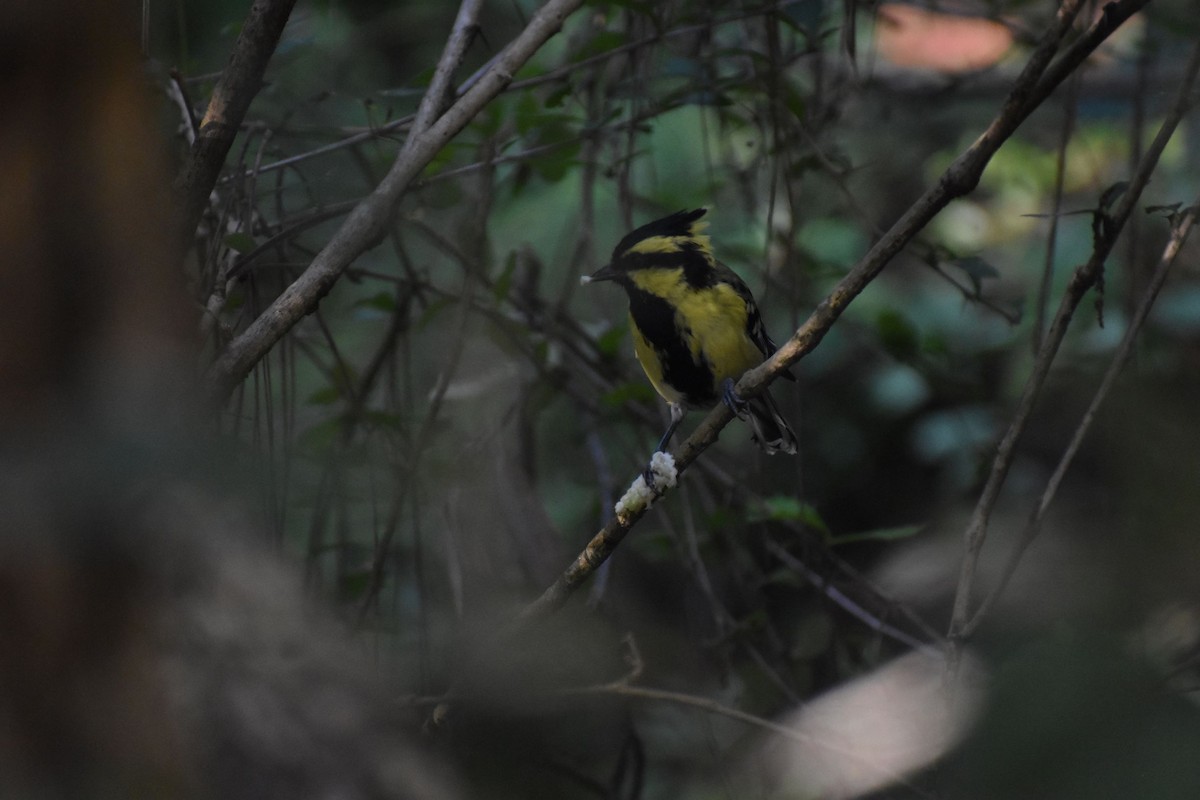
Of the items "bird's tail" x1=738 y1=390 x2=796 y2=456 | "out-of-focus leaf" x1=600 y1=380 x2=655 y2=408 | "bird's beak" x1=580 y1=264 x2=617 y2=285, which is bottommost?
"bird's tail" x1=738 y1=390 x2=796 y2=456

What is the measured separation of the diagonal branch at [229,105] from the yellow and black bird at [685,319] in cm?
128

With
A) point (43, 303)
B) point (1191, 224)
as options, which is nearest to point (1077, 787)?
point (43, 303)

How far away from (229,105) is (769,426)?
1832mm

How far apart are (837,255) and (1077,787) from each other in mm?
4324

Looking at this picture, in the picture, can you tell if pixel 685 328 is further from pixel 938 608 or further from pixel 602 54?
pixel 938 608

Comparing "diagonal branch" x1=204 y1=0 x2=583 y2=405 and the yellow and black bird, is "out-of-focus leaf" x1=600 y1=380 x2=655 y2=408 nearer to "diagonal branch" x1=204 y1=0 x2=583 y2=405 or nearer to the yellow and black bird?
the yellow and black bird

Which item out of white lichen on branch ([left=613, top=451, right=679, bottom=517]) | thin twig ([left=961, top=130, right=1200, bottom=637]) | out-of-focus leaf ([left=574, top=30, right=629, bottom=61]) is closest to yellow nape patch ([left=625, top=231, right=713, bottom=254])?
out-of-focus leaf ([left=574, top=30, right=629, bottom=61])

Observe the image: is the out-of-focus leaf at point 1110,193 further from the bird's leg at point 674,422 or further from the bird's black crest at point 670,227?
the bird's leg at point 674,422

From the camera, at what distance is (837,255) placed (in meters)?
4.89

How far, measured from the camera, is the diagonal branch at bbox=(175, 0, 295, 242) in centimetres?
174

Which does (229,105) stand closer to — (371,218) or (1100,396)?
(371,218)

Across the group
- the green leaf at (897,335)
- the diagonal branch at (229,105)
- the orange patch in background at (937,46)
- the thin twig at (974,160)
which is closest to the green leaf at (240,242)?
the diagonal branch at (229,105)

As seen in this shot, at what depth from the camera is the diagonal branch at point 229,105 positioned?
5.70 ft

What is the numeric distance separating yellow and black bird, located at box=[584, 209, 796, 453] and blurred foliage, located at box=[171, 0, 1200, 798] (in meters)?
0.12
